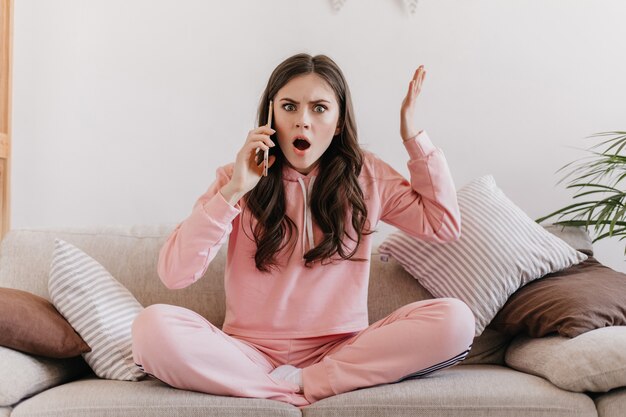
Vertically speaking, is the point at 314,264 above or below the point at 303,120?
below

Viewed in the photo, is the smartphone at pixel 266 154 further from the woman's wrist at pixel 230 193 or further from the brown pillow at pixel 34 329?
the brown pillow at pixel 34 329

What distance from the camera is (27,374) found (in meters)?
1.94

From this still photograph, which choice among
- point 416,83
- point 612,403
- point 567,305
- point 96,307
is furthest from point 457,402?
point 96,307

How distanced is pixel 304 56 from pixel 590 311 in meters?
0.97

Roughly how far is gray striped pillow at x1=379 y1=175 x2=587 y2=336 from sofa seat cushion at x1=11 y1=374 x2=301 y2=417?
70cm

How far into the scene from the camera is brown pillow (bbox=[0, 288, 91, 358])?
1.97 metres

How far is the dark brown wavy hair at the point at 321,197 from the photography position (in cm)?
220

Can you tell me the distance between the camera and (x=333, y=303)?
221 centimetres

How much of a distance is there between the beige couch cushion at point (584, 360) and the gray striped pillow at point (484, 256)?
0.77ft

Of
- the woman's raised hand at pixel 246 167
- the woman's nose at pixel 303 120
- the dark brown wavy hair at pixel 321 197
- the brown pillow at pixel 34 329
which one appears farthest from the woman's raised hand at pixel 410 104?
the brown pillow at pixel 34 329

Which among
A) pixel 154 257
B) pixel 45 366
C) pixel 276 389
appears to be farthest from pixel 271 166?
pixel 45 366

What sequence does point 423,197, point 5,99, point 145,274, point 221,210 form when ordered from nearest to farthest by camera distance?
point 221,210 < point 423,197 < point 145,274 < point 5,99

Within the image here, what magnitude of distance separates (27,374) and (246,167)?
2.29ft

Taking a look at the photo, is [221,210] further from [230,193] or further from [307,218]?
[307,218]
